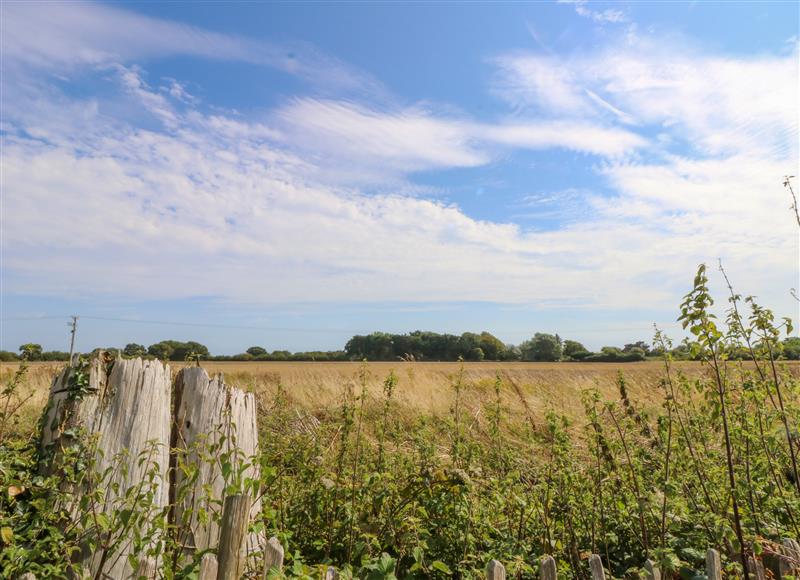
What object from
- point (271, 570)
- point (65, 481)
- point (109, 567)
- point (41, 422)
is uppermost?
point (41, 422)

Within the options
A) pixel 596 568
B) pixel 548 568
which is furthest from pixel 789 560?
pixel 548 568

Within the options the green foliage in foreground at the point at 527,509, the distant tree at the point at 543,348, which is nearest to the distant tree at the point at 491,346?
the distant tree at the point at 543,348

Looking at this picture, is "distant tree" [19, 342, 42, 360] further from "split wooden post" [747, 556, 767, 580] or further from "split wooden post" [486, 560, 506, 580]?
"split wooden post" [747, 556, 767, 580]

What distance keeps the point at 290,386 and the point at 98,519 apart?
29.5ft

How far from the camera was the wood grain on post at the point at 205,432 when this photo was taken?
308cm

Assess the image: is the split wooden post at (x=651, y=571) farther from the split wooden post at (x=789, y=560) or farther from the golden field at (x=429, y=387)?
the golden field at (x=429, y=387)

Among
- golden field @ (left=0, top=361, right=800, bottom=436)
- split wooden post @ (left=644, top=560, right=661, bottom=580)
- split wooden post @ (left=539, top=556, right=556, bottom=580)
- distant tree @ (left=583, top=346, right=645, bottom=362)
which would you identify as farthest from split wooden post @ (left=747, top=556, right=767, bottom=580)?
distant tree @ (left=583, top=346, right=645, bottom=362)

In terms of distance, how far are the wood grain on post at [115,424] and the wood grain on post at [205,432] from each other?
0.11 m

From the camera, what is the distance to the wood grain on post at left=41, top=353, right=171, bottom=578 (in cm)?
283

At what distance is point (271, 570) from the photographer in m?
2.21

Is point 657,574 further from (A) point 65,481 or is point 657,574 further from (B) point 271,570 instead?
(A) point 65,481

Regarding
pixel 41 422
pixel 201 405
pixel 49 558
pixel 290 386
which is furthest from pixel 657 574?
pixel 290 386

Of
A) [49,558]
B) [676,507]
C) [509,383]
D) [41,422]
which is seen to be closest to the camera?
[49,558]

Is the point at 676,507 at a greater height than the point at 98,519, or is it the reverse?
the point at 98,519
